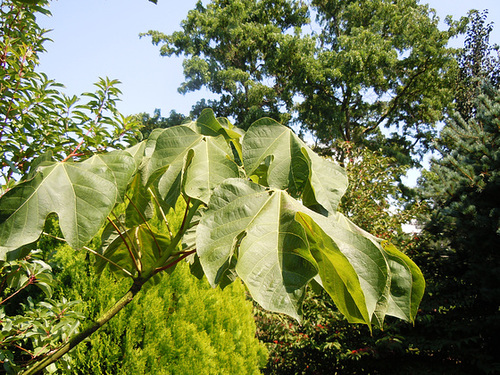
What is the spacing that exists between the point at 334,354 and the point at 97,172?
498cm

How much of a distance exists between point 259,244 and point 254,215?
0.26 ft

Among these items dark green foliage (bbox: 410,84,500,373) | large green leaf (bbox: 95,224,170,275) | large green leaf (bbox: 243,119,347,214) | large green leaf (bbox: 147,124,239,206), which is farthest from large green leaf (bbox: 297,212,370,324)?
dark green foliage (bbox: 410,84,500,373)

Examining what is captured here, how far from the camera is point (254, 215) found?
639mm

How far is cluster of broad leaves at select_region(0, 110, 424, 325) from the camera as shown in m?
0.56

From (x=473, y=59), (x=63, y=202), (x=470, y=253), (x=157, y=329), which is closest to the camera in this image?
(x=63, y=202)

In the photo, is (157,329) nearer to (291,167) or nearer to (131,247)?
(131,247)

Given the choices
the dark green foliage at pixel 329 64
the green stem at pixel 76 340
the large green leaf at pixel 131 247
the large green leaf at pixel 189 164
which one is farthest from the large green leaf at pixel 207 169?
the dark green foliage at pixel 329 64

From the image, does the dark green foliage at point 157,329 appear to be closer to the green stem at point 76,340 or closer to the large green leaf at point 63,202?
the green stem at point 76,340

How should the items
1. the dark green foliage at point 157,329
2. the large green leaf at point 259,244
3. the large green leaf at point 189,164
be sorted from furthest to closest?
the dark green foliage at point 157,329 → the large green leaf at point 189,164 → the large green leaf at point 259,244

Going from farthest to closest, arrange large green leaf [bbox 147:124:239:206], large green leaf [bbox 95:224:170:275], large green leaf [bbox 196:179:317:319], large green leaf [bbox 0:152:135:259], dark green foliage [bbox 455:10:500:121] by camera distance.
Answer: dark green foliage [bbox 455:10:500:121], large green leaf [bbox 95:224:170:275], large green leaf [bbox 147:124:239:206], large green leaf [bbox 0:152:135:259], large green leaf [bbox 196:179:317:319]

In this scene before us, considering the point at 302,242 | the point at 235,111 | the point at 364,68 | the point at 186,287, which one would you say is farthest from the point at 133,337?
the point at 235,111

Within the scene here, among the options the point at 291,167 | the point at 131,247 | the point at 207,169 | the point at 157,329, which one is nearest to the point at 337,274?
the point at 291,167

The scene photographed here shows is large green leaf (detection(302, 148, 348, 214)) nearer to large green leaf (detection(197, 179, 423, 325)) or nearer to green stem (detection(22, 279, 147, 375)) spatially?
large green leaf (detection(197, 179, 423, 325))

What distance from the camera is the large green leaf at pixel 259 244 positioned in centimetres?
52
